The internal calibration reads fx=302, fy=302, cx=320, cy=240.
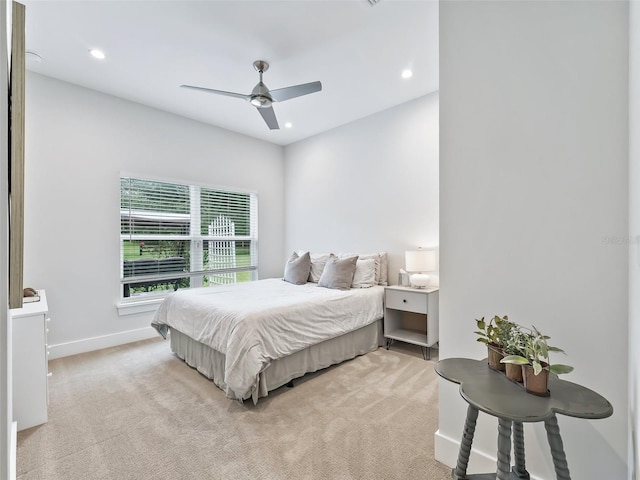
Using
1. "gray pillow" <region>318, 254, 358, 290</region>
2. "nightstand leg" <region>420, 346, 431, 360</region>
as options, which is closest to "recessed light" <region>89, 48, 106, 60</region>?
"gray pillow" <region>318, 254, 358, 290</region>

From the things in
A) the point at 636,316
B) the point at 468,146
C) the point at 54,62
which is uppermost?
the point at 54,62

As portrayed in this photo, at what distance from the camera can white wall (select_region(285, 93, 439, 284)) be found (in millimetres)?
3662

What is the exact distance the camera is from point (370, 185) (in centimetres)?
420

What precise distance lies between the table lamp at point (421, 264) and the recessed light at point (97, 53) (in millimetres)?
3571

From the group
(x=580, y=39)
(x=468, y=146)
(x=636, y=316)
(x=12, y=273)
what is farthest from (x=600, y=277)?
(x=12, y=273)

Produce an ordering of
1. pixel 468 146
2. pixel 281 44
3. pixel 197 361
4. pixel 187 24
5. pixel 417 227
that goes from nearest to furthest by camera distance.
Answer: pixel 468 146 < pixel 187 24 < pixel 281 44 < pixel 197 361 < pixel 417 227

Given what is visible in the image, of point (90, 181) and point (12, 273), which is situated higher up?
point (90, 181)

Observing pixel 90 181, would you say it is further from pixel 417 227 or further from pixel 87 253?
pixel 417 227

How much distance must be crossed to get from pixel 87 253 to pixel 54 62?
1.93m

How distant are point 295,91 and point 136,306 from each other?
314 centimetres

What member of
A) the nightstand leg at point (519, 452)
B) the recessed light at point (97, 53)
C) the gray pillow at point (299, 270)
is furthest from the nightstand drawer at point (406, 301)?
the recessed light at point (97, 53)

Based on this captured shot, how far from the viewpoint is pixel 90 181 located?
3410mm

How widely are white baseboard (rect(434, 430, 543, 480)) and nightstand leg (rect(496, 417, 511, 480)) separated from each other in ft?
1.83

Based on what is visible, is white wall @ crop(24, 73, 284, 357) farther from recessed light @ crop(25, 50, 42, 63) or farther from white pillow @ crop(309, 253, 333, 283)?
white pillow @ crop(309, 253, 333, 283)
